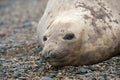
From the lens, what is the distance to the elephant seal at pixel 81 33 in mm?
3715

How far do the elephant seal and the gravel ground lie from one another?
12 cm

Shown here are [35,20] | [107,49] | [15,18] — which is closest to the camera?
[107,49]

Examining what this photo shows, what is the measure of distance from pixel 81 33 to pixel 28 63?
745 mm

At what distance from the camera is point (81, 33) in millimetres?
3812

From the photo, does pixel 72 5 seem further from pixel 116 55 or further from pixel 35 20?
pixel 35 20

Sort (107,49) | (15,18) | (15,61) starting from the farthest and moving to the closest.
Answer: (15,18)
(15,61)
(107,49)

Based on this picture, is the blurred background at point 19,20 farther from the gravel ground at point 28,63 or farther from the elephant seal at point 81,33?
the elephant seal at point 81,33

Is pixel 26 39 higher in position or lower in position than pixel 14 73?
higher

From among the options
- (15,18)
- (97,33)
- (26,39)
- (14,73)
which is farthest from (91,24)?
(15,18)

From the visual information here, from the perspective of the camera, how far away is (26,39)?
5.54 m

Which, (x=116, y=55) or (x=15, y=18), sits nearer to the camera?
(x=116, y=55)

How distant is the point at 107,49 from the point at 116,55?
0.25m

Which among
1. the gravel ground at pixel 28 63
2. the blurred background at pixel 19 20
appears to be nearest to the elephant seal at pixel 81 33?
the gravel ground at pixel 28 63

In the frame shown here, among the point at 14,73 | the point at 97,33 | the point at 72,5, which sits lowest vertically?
the point at 14,73
